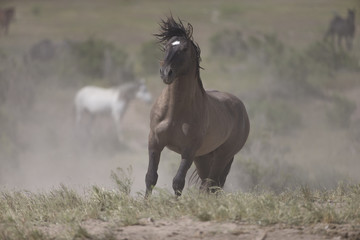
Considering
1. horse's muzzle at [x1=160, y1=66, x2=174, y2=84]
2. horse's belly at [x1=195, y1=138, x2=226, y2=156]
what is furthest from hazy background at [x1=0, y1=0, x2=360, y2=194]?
horse's muzzle at [x1=160, y1=66, x2=174, y2=84]

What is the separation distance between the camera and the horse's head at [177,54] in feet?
24.5

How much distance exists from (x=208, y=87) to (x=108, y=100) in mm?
3475

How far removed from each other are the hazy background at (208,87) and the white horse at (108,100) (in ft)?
1.78

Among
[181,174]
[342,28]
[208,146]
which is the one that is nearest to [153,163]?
[181,174]

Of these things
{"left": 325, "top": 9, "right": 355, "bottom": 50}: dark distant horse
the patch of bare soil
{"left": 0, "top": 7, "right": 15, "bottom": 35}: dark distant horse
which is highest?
{"left": 0, "top": 7, "right": 15, "bottom": 35}: dark distant horse

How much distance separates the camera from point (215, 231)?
224 inches

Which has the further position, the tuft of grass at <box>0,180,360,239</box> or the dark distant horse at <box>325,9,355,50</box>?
the dark distant horse at <box>325,9,355,50</box>

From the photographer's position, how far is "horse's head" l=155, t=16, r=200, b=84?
7453 mm

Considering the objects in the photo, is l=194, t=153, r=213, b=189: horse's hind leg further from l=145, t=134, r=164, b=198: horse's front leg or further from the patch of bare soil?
the patch of bare soil

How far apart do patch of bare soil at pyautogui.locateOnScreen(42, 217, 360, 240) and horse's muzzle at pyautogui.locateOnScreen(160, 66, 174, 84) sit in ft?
6.17

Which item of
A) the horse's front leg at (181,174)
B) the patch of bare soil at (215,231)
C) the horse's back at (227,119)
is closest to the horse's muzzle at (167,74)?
the horse's front leg at (181,174)

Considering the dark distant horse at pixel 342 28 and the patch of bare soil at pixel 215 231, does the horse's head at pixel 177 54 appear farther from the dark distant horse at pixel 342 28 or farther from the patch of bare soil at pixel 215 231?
the dark distant horse at pixel 342 28

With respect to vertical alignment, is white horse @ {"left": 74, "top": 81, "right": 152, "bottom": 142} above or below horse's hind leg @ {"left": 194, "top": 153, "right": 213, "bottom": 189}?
above

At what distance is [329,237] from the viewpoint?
18.6 ft
